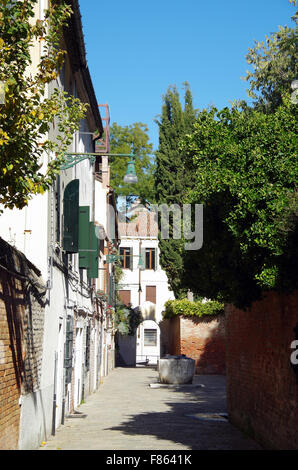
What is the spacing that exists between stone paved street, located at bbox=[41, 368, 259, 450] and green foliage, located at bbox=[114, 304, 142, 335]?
49.2ft

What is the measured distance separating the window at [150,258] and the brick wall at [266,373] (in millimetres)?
38590

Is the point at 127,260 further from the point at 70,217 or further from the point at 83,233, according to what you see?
the point at 70,217

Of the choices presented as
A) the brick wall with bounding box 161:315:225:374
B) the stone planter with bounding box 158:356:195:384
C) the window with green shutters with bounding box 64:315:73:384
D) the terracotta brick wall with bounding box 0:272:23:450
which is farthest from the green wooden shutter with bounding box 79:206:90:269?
the brick wall with bounding box 161:315:225:374

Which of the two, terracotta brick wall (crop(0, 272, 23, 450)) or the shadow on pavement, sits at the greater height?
terracotta brick wall (crop(0, 272, 23, 450))

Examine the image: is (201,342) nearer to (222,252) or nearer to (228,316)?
(228,316)

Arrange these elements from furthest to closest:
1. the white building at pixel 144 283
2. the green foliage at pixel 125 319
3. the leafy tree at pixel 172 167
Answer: the white building at pixel 144 283
the green foliage at pixel 125 319
the leafy tree at pixel 172 167

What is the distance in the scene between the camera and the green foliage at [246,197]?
873 centimetres

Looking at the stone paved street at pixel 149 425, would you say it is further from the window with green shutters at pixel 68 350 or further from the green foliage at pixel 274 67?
the green foliage at pixel 274 67

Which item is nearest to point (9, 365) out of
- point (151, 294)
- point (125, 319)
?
point (125, 319)

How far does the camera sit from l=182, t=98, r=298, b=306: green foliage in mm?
8734

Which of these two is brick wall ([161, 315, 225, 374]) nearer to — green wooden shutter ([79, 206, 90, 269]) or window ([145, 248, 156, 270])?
green wooden shutter ([79, 206, 90, 269])

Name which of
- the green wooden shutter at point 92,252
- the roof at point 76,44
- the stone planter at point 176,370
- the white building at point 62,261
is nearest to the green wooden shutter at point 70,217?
the white building at point 62,261
